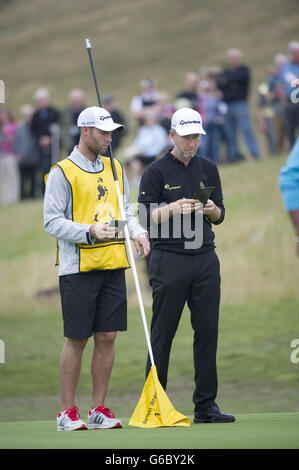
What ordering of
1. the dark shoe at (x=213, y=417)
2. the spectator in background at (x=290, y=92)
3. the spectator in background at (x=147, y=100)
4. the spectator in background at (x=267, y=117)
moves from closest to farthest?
the dark shoe at (x=213, y=417) < the spectator in background at (x=290, y=92) < the spectator in background at (x=147, y=100) < the spectator in background at (x=267, y=117)

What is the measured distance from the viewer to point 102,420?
20.0 ft

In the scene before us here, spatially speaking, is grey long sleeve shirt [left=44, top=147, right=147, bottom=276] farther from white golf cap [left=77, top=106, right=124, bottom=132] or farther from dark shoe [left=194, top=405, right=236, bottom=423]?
dark shoe [left=194, top=405, right=236, bottom=423]

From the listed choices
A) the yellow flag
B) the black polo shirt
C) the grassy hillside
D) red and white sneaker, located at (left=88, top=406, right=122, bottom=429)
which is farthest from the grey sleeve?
the grassy hillside

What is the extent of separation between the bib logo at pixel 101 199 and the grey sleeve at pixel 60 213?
0.58ft

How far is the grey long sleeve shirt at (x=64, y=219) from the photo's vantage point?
585 cm

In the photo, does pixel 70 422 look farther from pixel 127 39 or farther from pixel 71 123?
pixel 127 39

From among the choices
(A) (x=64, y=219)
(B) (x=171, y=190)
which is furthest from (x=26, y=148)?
(A) (x=64, y=219)

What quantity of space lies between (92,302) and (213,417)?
1.20 metres

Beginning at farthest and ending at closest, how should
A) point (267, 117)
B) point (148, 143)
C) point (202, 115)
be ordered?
point (267, 117)
point (202, 115)
point (148, 143)

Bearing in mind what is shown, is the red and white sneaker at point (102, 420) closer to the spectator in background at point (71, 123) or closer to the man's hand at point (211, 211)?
the man's hand at point (211, 211)

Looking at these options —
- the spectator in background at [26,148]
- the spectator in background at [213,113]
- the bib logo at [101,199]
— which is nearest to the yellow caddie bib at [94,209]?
the bib logo at [101,199]

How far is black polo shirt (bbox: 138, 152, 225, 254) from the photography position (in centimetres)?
623

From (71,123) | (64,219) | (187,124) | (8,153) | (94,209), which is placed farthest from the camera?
(8,153)
